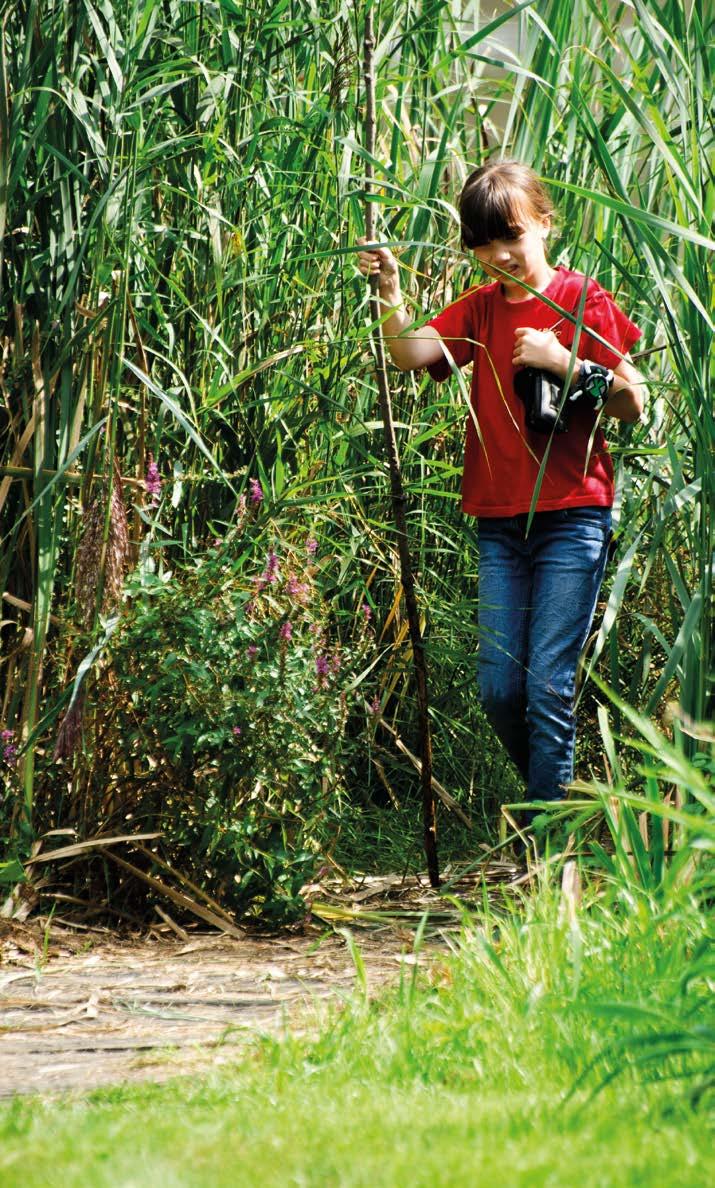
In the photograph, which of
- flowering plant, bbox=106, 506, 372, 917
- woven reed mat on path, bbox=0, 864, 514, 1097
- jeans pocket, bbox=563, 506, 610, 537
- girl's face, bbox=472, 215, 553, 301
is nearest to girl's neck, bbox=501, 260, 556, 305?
girl's face, bbox=472, 215, 553, 301

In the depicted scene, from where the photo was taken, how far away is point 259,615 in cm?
277

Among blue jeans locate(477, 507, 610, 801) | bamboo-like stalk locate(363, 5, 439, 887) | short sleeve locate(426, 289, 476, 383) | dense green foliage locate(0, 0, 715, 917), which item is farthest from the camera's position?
short sleeve locate(426, 289, 476, 383)

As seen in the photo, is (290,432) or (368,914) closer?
(368,914)

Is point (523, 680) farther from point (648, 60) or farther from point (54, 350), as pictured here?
point (648, 60)

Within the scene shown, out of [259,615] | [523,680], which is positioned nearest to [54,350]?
[259,615]

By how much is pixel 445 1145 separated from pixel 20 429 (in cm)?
178

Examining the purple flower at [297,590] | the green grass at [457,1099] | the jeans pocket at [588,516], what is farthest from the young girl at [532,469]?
the green grass at [457,1099]

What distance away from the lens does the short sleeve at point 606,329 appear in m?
2.96

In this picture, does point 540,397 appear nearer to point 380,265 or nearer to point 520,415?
point 520,415

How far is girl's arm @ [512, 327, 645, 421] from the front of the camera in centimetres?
285

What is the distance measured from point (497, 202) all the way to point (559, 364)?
0.35 m

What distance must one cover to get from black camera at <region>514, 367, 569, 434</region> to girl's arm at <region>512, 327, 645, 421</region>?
3 cm

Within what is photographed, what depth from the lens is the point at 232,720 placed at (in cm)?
266

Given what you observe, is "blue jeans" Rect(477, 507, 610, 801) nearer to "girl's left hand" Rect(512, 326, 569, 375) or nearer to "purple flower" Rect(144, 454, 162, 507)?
"girl's left hand" Rect(512, 326, 569, 375)
